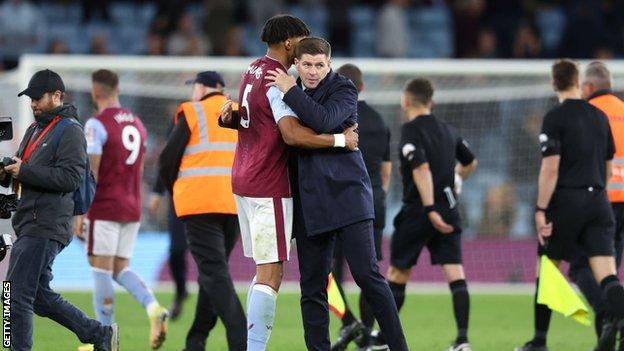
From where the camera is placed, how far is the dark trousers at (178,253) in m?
12.5

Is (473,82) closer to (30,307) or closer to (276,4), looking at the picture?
(276,4)

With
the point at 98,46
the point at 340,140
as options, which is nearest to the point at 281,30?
A: the point at 340,140

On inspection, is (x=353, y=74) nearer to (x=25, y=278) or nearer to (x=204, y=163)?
(x=204, y=163)

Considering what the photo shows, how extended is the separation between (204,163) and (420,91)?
1.81 m

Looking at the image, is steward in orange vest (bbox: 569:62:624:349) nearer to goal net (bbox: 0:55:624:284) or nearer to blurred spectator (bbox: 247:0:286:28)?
goal net (bbox: 0:55:624:284)

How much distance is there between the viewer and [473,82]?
15.9m

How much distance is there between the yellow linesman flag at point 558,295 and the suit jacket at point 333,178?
225 cm

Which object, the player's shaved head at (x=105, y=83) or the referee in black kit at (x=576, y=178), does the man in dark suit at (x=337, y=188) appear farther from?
the player's shaved head at (x=105, y=83)

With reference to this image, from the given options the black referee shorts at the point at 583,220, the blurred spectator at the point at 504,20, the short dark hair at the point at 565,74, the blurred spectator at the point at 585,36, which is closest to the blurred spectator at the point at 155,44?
the blurred spectator at the point at 504,20

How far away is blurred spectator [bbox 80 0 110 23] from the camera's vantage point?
20312 mm

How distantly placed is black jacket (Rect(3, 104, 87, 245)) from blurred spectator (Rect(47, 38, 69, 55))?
978 cm

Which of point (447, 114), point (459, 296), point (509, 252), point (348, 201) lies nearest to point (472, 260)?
point (509, 252)

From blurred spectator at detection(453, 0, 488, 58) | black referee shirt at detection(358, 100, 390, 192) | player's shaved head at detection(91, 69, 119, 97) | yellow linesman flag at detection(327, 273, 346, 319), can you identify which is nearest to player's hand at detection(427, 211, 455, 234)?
black referee shirt at detection(358, 100, 390, 192)

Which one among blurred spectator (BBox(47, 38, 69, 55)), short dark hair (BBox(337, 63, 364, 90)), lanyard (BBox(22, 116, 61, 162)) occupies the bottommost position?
lanyard (BBox(22, 116, 61, 162))
